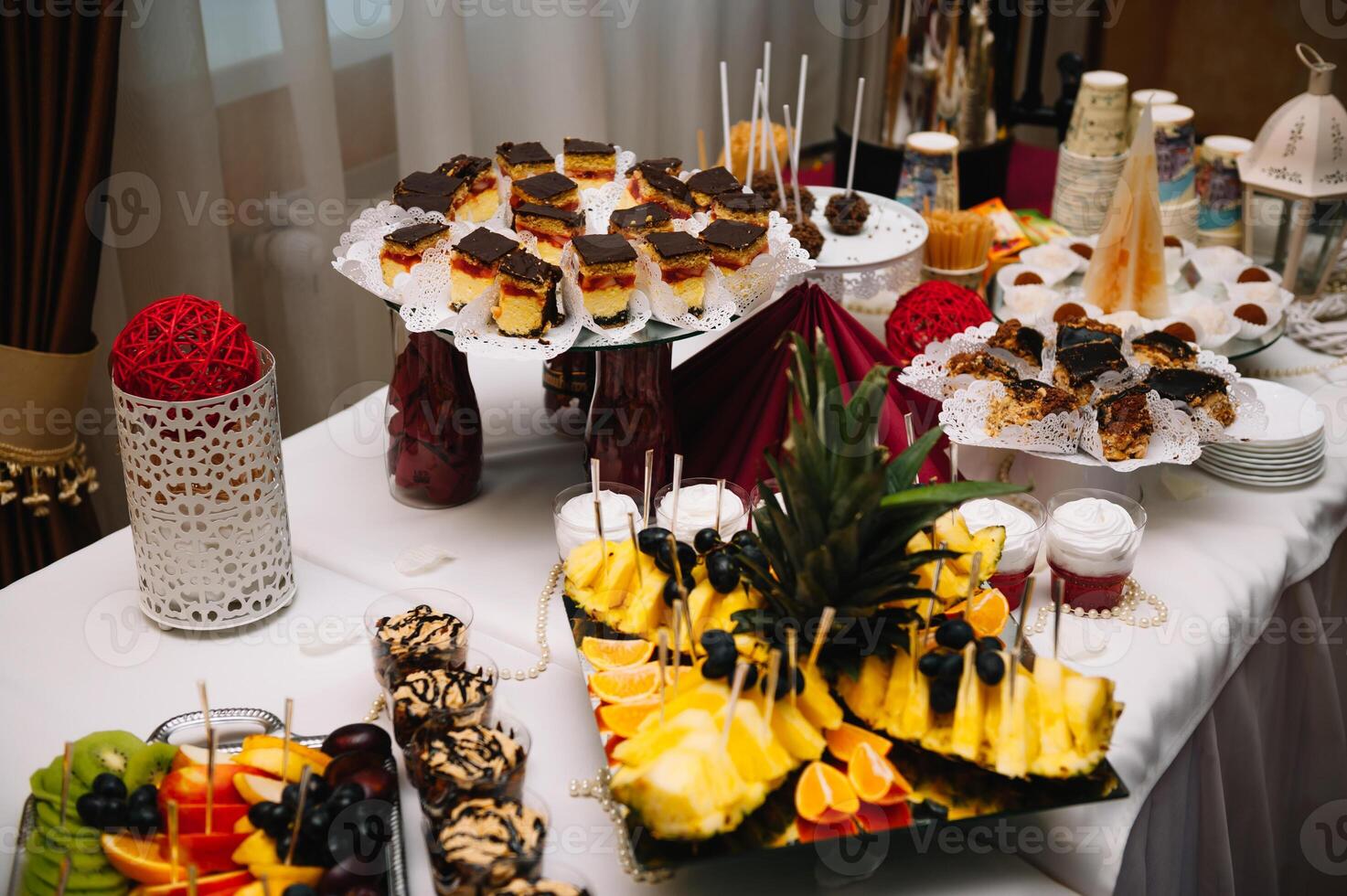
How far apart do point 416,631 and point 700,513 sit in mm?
322

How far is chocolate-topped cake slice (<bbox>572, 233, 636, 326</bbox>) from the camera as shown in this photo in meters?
1.31

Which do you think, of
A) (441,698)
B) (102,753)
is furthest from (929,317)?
(102,753)

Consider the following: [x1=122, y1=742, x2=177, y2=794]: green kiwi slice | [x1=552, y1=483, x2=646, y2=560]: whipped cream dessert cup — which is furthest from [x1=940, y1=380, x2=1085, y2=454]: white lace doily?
[x1=122, y1=742, x2=177, y2=794]: green kiwi slice

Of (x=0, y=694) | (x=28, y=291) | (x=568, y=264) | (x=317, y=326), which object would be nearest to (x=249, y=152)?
(x=317, y=326)

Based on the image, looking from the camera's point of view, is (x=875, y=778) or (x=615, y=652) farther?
(x=615, y=652)

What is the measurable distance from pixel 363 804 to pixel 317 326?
1.58 meters

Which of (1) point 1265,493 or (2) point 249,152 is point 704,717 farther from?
(2) point 249,152

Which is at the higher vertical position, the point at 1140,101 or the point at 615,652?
the point at 1140,101

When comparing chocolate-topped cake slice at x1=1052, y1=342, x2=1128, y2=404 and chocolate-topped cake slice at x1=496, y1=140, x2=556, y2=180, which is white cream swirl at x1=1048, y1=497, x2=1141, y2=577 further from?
chocolate-topped cake slice at x1=496, y1=140, x2=556, y2=180

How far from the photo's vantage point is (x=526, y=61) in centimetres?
245

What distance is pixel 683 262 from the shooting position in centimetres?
135

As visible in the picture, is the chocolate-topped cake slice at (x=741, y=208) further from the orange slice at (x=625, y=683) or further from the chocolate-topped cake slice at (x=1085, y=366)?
the orange slice at (x=625, y=683)

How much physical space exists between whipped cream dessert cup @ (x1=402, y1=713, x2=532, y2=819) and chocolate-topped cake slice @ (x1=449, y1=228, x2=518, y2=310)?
507mm

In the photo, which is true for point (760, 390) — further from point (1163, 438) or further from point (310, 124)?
point (310, 124)
